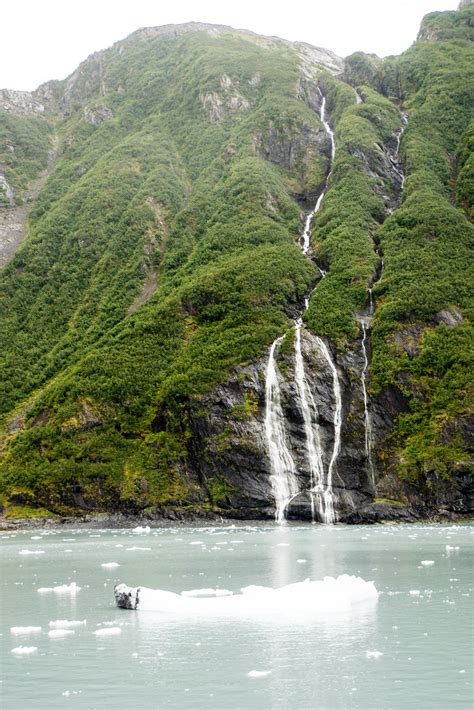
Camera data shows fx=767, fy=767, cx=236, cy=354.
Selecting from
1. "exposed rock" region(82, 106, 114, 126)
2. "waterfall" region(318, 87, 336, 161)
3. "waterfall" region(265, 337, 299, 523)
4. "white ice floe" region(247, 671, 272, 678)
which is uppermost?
"exposed rock" region(82, 106, 114, 126)

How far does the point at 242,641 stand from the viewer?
60.2 feet

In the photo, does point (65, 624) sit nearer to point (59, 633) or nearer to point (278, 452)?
point (59, 633)

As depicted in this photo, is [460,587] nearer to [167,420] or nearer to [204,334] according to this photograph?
[167,420]

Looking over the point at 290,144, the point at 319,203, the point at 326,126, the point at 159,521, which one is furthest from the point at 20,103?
the point at 159,521

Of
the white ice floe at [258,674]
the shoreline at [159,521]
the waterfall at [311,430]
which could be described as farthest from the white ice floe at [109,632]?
the waterfall at [311,430]

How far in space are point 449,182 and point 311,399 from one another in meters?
54.5

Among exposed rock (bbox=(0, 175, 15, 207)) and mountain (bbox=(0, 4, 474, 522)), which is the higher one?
exposed rock (bbox=(0, 175, 15, 207))

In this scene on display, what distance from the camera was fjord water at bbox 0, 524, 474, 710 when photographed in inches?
567

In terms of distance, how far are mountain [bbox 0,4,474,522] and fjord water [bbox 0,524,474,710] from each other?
3275cm

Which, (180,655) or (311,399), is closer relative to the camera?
(180,655)

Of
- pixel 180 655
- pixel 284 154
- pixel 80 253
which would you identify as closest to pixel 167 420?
pixel 80 253

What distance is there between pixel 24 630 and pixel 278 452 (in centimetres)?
4884

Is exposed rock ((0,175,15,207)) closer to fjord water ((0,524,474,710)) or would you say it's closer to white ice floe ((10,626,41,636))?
fjord water ((0,524,474,710))

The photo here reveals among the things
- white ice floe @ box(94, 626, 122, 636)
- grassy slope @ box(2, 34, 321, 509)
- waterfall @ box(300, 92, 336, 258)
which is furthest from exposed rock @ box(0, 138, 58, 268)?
white ice floe @ box(94, 626, 122, 636)
